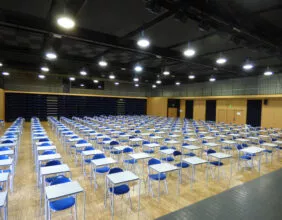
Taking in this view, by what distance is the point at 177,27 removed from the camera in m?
7.70

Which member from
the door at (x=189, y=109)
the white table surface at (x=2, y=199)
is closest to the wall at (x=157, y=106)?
the door at (x=189, y=109)

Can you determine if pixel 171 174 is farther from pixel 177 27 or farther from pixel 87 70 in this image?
pixel 87 70

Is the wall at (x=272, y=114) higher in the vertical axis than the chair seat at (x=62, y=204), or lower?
higher

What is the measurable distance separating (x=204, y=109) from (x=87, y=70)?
17.5 meters

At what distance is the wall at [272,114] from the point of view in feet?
58.8

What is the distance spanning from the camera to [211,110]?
80.6ft

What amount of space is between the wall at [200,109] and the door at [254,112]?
6059 mm

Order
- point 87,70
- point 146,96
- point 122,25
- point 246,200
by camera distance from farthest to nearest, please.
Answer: point 146,96 → point 87,70 → point 122,25 → point 246,200

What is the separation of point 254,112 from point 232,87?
3698 millimetres

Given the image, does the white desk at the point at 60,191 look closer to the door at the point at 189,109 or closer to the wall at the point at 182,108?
the door at the point at 189,109

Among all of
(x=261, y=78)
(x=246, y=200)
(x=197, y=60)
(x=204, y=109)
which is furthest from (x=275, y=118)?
(x=246, y=200)

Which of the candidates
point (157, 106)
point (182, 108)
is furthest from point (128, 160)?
point (157, 106)

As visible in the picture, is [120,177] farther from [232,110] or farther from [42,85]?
[42,85]

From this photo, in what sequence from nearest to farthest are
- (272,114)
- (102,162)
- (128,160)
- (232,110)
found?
1. (102,162)
2. (128,160)
3. (272,114)
4. (232,110)
